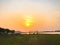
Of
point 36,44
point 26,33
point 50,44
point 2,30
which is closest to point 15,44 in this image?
point 36,44

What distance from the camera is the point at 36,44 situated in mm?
16141

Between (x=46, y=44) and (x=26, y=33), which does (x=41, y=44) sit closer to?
(x=46, y=44)

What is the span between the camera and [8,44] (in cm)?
1598

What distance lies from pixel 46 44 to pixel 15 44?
100 inches

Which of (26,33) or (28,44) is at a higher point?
(26,33)

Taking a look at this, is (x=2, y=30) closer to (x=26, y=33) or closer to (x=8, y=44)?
(x=26, y=33)

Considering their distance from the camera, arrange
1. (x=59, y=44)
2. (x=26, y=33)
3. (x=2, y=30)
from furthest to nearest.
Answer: (x=2, y=30) < (x=26, y=33) < (x=59, y=44)

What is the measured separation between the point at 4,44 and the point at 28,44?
194cm

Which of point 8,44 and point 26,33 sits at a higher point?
point 26,33

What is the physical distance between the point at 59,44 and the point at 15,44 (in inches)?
139

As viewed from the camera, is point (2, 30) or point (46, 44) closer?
point (46, 44)

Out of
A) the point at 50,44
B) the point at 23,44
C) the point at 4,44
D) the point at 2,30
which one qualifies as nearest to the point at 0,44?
the point at 4,44

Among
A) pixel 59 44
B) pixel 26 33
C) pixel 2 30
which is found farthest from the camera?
pixel 2 30

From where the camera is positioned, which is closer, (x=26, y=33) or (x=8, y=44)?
(x=8, y=44)
